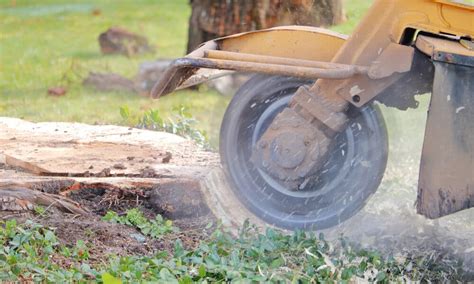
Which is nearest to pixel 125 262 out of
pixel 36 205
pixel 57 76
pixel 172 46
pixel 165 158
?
pixel 36 205

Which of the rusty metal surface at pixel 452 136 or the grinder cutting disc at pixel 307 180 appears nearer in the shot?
the rusty metal surface at pixel 452 136

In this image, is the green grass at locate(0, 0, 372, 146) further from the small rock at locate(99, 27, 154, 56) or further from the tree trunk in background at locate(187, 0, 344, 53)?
the tree trunk in background at locate(187, 0, 344, 53)

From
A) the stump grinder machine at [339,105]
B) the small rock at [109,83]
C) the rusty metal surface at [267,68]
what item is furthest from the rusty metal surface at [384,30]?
the small rock at [109,83]

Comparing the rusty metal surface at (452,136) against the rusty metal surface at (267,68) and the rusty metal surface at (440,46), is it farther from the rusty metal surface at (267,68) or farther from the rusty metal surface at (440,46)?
the rusty metal surface at (267,68)

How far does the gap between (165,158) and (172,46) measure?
720 centimetres

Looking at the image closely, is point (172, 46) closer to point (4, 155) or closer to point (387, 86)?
point (4, 155)

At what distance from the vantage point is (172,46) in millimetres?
13742

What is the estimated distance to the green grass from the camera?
981cm

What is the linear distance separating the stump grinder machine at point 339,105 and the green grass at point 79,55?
6.87 feet

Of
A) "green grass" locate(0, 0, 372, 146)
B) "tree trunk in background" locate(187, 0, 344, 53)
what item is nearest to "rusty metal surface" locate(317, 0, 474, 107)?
"green grass" locate(0, 0, 372, 146)

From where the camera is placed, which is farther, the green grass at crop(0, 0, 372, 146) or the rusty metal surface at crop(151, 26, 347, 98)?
the green grass at crop(0, 0, 372, 146)

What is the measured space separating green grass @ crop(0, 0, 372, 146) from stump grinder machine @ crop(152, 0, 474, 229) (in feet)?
6.87

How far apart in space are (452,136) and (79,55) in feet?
26.7

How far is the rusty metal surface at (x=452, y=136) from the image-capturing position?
17.4 feet
